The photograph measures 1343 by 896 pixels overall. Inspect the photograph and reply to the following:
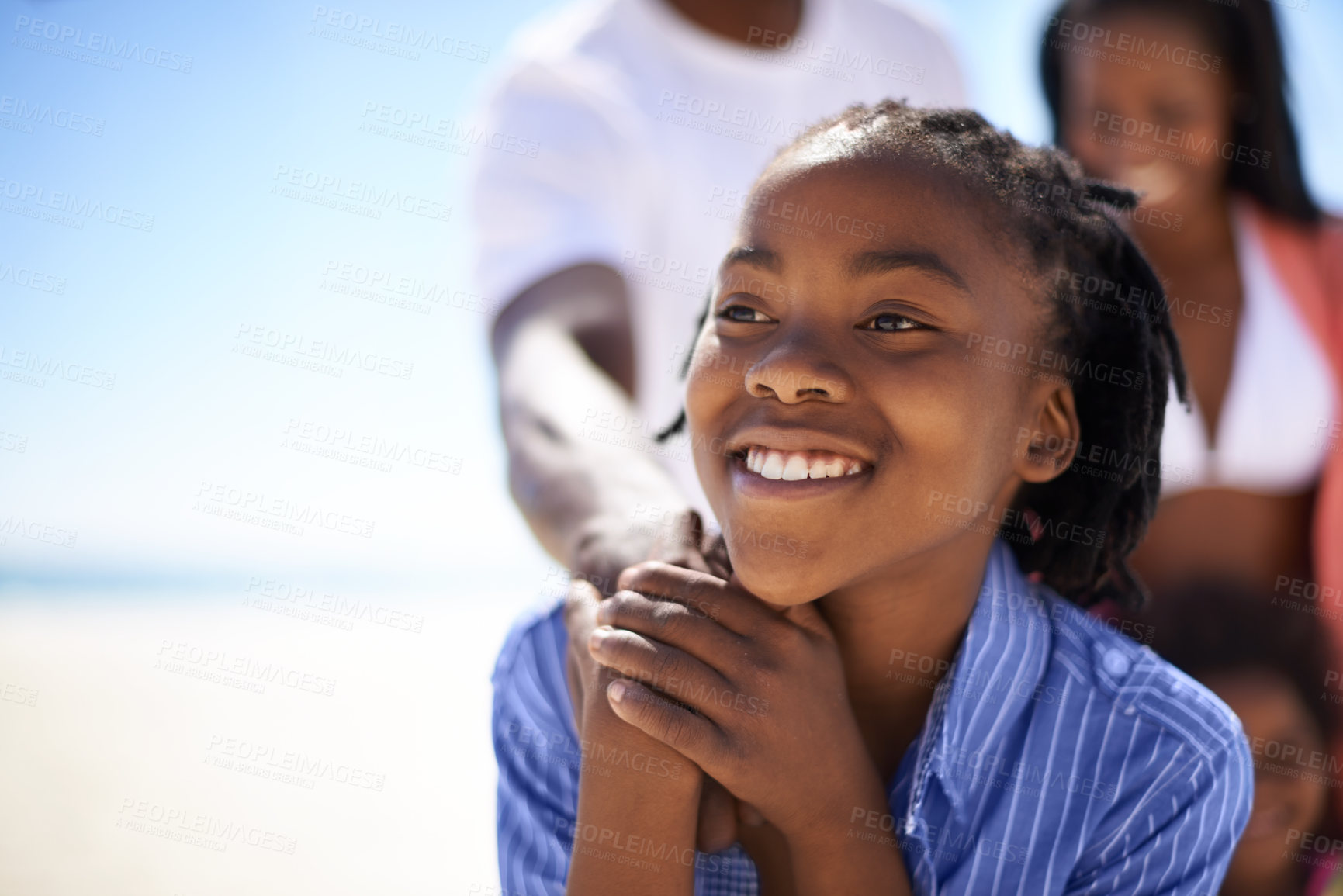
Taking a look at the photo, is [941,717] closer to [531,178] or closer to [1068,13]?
[531,178]

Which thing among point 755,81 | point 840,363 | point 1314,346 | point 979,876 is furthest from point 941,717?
point 755,81

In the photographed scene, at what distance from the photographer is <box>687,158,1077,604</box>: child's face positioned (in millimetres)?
1200

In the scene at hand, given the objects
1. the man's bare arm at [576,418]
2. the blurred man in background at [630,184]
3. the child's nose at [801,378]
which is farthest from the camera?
the blurred man in background at [630,184]

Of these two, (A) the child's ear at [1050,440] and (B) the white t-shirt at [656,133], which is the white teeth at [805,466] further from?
(B) the white t-shirt at [656,133]

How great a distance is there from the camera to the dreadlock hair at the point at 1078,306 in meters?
1.32

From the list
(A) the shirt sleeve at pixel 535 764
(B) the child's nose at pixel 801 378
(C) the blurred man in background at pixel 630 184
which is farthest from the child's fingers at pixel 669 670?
(C) the blurred man in background at pixel 630 184

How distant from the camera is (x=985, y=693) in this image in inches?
55.7

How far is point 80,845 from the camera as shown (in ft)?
9.23

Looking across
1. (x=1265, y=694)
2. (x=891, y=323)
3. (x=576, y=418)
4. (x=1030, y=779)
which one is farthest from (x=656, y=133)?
(x=1265, y=694)

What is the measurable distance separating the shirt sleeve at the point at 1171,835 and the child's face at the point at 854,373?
0.44m

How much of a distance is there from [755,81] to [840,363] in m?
1.45

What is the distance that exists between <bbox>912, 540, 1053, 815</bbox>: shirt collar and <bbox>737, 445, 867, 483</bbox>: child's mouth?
39 centimetres

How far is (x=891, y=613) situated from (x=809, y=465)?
0.37 m

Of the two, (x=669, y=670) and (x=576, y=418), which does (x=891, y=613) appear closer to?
(x=669, y=670)
